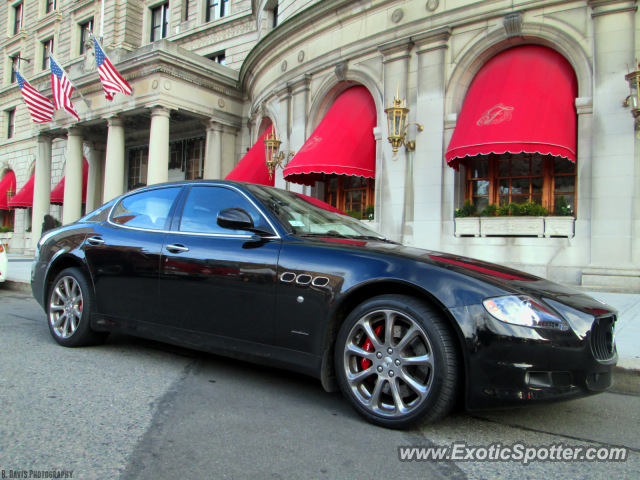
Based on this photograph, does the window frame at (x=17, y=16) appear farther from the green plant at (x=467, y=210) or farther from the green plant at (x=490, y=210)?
the green plant at (x=490, y=210)

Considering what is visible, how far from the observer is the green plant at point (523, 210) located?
388 inches

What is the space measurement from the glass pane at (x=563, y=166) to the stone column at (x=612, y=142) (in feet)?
2.39

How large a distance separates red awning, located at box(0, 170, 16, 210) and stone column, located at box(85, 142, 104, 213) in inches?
361

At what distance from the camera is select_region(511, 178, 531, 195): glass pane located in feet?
34.7

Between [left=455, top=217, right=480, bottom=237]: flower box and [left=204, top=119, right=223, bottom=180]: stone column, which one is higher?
[left=204, top=119, right=223, bottom=180]: stone column

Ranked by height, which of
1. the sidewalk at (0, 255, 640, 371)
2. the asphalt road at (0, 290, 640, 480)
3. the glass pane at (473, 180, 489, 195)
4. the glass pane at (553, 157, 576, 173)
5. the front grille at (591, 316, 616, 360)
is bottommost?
the asphalt road at (0, 290, 640, 480)

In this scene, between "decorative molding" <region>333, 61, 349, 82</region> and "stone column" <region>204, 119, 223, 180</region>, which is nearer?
"decorative molding" <region>333, 61, 349, 82</region>

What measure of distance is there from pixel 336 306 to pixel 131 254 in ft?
6.82

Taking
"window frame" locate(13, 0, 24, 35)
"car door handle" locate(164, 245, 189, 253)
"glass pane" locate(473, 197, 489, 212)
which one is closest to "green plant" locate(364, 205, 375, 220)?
"glass pane" locate(473, 197, 489, 212)

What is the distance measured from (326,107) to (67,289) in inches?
431

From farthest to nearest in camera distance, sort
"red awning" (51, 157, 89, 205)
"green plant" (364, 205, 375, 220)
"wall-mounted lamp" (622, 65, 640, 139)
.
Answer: "red awning" (51, 157, 89, 205), "green plant" (364, 205, 375, 220), "wall-mounted lamp" (622, 65, 640, 139)

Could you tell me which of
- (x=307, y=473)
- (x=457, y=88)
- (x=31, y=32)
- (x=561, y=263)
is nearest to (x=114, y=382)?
(x=307, y=473)

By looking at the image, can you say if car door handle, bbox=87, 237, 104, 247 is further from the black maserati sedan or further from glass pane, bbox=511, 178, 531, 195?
glass pane, bbox=511, 178, 531, 195

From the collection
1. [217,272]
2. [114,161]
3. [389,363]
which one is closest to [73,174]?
[114,161]
